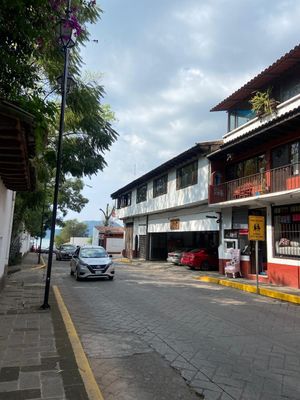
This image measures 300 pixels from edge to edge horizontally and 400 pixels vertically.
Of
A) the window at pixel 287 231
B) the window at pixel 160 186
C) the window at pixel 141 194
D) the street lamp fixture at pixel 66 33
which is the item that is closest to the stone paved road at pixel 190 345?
the window at pixel 287 231

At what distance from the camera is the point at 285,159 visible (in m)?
17.3

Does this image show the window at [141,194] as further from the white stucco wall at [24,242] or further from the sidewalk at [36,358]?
the sidewalk at [36,358]

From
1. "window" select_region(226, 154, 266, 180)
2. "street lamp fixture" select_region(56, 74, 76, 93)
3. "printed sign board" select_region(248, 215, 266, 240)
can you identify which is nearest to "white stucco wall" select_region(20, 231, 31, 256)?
"window" select_region(226, 154, 266, 180)

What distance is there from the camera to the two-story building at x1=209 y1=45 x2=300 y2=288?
16.4 metres

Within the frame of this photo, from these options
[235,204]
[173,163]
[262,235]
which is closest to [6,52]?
[262,235]

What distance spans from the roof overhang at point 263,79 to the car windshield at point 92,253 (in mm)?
10548

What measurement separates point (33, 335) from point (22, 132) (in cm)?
368

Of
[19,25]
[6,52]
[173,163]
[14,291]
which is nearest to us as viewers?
[19,25]

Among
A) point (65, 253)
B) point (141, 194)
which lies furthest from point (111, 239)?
point (141, 194)

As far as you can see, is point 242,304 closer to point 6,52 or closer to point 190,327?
point 190,327

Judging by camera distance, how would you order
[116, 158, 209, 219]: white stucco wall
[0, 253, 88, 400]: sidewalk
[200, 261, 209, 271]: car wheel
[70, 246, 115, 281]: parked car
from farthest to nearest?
[200, 261, 209, 271]: car wheel < [116, 158, 209, 219]: white stucco wall < [70, 246, 115, 281]: parked car < [0, 253, 88, 400]: sidewalk

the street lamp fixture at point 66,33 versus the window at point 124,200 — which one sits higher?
the window at point 124,200

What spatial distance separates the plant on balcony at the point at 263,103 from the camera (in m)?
18.3

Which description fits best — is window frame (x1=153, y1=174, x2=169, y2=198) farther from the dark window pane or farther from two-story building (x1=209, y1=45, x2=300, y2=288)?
the dark window pane
